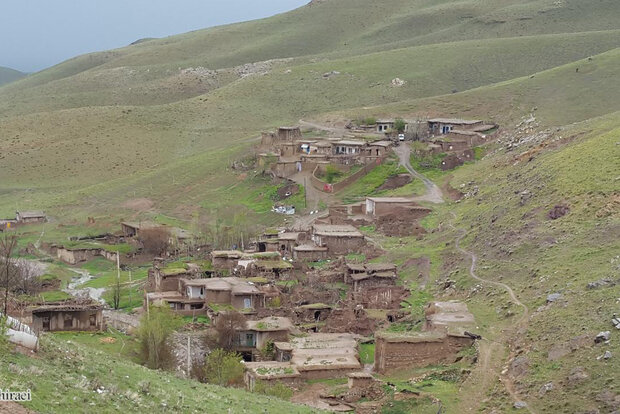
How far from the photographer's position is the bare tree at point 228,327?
117 ft

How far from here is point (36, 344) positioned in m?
17.2

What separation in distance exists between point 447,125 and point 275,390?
51.0 meters

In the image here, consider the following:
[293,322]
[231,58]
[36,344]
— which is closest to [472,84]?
[231,58]

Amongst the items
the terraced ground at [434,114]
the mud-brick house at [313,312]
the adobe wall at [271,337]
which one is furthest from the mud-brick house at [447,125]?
the adobe wall at [271,337]

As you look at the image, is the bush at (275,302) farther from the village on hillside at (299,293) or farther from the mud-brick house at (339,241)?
the mud-brick house at (339,241)

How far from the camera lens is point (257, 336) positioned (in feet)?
119

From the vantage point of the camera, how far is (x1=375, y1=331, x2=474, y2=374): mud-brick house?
30594 mm

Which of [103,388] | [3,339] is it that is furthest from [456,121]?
[3,339]

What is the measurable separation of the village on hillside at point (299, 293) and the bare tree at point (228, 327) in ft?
0.16

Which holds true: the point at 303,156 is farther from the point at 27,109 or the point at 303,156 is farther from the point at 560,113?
the point at 27,109

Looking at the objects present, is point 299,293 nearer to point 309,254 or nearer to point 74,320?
point 309,254

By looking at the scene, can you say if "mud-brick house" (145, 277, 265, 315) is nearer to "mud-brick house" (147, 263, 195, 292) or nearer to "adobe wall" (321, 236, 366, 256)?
"mud-brick house" (147, 263, 195, 292)

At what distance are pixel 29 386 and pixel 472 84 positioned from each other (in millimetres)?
97353

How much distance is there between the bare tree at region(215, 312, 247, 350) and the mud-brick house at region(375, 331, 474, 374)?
733 centimetres
